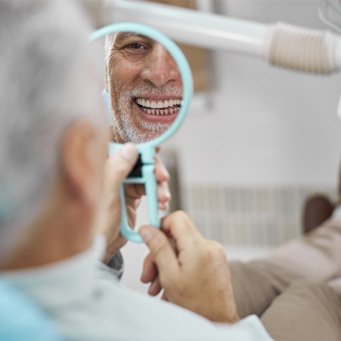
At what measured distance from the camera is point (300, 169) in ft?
6.36

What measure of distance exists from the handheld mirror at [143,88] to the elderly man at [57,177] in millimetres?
138

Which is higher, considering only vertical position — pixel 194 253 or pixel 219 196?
pixel 194 253

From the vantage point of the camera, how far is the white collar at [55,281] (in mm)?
390

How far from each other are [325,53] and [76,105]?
17.3 inches

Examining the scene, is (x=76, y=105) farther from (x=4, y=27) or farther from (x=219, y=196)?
(x=219, y=196)

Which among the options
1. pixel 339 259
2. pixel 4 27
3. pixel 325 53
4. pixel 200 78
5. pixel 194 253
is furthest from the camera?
pixel 200 78

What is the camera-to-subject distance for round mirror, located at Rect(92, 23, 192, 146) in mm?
571

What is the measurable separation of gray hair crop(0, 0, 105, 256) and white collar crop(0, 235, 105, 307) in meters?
0.02

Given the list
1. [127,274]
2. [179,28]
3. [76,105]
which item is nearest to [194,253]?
[127,274]

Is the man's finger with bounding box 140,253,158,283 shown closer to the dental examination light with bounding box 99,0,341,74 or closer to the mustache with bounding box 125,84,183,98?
→ the mustache with bounding box 125,84,183,98

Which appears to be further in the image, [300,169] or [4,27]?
[300,169]

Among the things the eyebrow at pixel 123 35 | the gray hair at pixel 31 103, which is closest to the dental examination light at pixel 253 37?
the eyebrow at pixel 123 35

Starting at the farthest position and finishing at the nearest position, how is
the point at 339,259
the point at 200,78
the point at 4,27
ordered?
the point at 200,78
the point at 339,259
the point at 4,27

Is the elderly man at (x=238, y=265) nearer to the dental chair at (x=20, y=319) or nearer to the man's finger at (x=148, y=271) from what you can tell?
the man's finger at (x=148, y=271)
